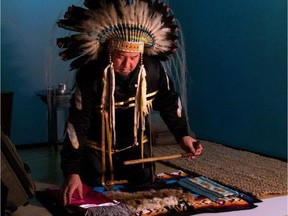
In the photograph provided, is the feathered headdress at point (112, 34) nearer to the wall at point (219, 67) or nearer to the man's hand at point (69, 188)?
the man's hand at point (69, 188)

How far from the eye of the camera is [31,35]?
3.63 m

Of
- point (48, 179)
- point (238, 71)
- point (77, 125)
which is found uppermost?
point (238, 71)

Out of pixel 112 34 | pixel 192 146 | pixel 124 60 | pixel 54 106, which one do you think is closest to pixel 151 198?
pixel 192 146

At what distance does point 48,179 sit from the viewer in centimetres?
263

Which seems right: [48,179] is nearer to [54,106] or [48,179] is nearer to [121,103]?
[121,103]

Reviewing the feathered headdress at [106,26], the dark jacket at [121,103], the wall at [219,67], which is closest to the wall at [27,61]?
the wall at [219,67]

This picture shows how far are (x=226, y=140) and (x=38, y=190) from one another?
1.91 m

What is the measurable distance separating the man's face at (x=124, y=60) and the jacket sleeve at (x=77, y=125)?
155 millimetres

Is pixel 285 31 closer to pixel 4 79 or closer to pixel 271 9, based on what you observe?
pixel 271 9

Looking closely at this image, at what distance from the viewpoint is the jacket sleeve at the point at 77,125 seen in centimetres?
195

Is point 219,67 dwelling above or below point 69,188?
above

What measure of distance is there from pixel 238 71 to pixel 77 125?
1900 millimetres

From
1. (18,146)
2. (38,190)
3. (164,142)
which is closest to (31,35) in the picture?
(18,146)

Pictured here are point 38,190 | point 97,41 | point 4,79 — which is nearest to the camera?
point 97,41
